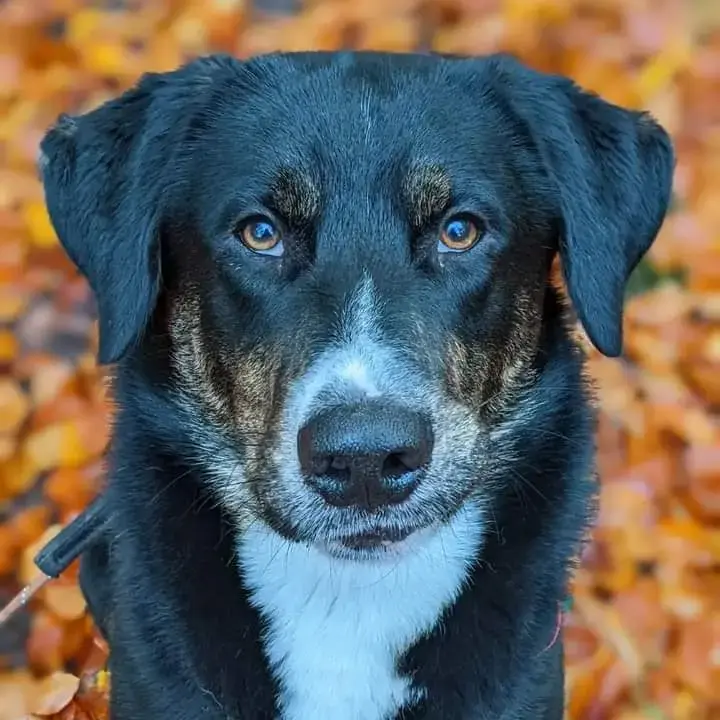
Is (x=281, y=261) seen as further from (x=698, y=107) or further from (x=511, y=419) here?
(x=698, y=107)

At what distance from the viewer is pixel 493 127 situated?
2.85m

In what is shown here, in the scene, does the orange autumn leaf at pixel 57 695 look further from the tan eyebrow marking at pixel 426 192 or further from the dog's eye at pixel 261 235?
the tan eyebrow marking at pixel 426 192

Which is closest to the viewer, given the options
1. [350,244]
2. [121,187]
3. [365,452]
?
[365,452]

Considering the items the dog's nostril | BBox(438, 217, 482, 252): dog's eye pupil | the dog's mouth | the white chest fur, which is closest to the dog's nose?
the dog's nostril

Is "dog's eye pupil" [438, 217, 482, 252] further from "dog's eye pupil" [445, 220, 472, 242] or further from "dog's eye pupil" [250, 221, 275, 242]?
"dog's eye pupil" [250, 221, 275, 242]

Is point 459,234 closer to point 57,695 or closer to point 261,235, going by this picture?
point 261,235

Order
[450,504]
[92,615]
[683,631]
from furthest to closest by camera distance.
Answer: [683,631], [92,615], [450,504]

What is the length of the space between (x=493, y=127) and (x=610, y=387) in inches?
72.8

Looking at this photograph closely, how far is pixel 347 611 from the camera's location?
2840 millimetres

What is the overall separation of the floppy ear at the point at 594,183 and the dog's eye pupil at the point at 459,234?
0.24m

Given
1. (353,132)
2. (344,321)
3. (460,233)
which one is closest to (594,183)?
(460,233)

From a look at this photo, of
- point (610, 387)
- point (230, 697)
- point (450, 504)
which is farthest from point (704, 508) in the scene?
point (230, 697)

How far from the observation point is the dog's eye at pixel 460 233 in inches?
107

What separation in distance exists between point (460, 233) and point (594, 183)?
0.37m
